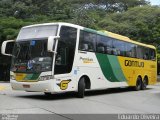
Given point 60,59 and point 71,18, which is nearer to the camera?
point 60,59

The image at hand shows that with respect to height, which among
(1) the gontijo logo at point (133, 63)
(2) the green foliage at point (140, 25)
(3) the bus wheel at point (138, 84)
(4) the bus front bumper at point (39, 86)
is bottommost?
(3) the bus wheel at point (138, 84)

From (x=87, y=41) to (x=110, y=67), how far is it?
3162 millimetres

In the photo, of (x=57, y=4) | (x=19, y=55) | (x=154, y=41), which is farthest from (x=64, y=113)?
(x=57, y=4)

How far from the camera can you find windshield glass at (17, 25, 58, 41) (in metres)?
16.8

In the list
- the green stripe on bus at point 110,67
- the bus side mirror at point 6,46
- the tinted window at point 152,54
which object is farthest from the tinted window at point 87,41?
the tinted window at point 152,54

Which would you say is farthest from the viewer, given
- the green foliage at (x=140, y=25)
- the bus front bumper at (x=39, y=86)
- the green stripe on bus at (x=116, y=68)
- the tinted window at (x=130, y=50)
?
the green foliage at (x=140, y=25)

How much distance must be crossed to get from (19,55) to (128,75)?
9.08m

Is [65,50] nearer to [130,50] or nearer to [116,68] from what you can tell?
[116,68]

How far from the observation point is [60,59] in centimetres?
1667

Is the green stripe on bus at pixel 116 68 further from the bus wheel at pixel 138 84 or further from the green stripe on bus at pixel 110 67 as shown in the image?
the bus wheel at pixel 138 84

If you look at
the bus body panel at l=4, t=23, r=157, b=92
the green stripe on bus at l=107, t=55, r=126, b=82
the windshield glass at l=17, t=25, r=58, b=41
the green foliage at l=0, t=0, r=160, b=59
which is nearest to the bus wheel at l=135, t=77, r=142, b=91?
the bus body panel at l=4, t=23, r=157, b=92

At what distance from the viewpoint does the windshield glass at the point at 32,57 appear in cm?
1619

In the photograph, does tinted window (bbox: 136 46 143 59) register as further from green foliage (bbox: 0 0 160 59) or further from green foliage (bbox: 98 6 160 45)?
green foliage (bbox: 98 6 160 45)

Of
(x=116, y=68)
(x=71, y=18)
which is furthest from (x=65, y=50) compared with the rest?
(x=71, y=18)
